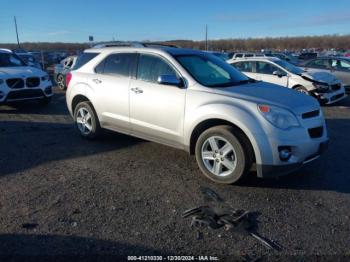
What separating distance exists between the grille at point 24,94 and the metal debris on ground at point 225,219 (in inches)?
303

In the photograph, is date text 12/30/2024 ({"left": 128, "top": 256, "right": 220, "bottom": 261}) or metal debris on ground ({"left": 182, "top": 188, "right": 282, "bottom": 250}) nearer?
date text 12/30/2024 ({"left": 128, "top": 256, "right": 220, "bottom": 261})

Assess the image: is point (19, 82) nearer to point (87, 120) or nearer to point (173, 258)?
point (87, 120)

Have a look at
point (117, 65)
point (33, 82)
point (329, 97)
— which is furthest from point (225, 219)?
point (329, 97)

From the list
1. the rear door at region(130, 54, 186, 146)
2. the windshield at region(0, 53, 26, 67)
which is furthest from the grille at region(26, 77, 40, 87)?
the rear door at region(130, 54, 186, 146)

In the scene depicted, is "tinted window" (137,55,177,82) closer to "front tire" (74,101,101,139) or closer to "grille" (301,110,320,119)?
"front tire" (74,101,101,139)

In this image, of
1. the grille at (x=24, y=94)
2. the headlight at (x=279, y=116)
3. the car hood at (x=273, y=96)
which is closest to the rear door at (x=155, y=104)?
the car hood at (x=273, y=96)

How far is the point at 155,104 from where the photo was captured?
17.8ft

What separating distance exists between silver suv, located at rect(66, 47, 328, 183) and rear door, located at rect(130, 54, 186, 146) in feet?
0.05

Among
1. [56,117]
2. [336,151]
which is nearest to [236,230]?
[336,151]

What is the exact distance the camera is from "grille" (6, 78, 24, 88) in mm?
9867

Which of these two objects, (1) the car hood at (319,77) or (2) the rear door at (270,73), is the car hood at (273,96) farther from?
(2) the rear door at (270,73)

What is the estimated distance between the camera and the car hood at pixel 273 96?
457 cm

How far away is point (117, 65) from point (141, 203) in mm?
2858

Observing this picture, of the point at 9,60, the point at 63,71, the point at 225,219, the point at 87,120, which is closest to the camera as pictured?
the point at 225,219
